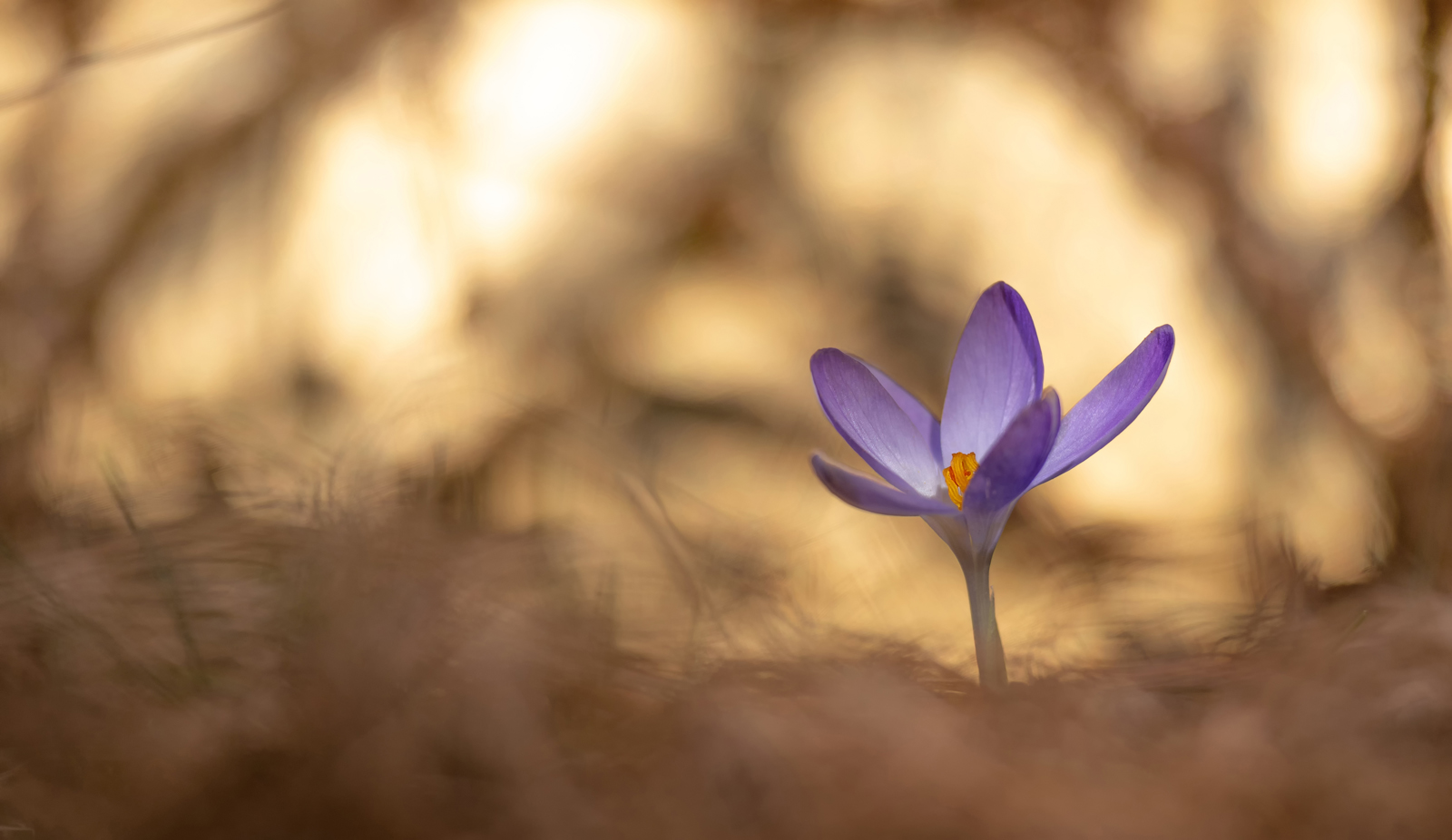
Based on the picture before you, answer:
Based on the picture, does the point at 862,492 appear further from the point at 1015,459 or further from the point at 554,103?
the point at 554,103

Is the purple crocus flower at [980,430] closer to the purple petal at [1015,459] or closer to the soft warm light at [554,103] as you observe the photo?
the purple petal at [1015,459]

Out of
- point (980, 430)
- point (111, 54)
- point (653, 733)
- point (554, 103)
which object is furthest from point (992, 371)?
point (554, 103)

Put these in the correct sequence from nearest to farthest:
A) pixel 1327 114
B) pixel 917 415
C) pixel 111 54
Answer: pixel 917 415 → pixel 111 54 → pixel 1327 114

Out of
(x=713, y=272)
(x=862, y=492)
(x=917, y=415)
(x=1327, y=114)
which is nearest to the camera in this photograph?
(x=862, y=492)

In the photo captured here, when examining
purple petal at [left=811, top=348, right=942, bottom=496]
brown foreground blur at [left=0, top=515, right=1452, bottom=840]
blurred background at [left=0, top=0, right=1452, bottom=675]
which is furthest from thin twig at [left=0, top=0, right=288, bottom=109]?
purple petal at [left=811, top=348, right=942, bottom=496]

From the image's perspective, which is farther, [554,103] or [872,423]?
[554,103]

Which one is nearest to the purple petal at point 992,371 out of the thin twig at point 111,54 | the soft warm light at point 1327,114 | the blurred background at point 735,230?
the blurred background at point 735,230

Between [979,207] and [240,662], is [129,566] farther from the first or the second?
[979,207]
